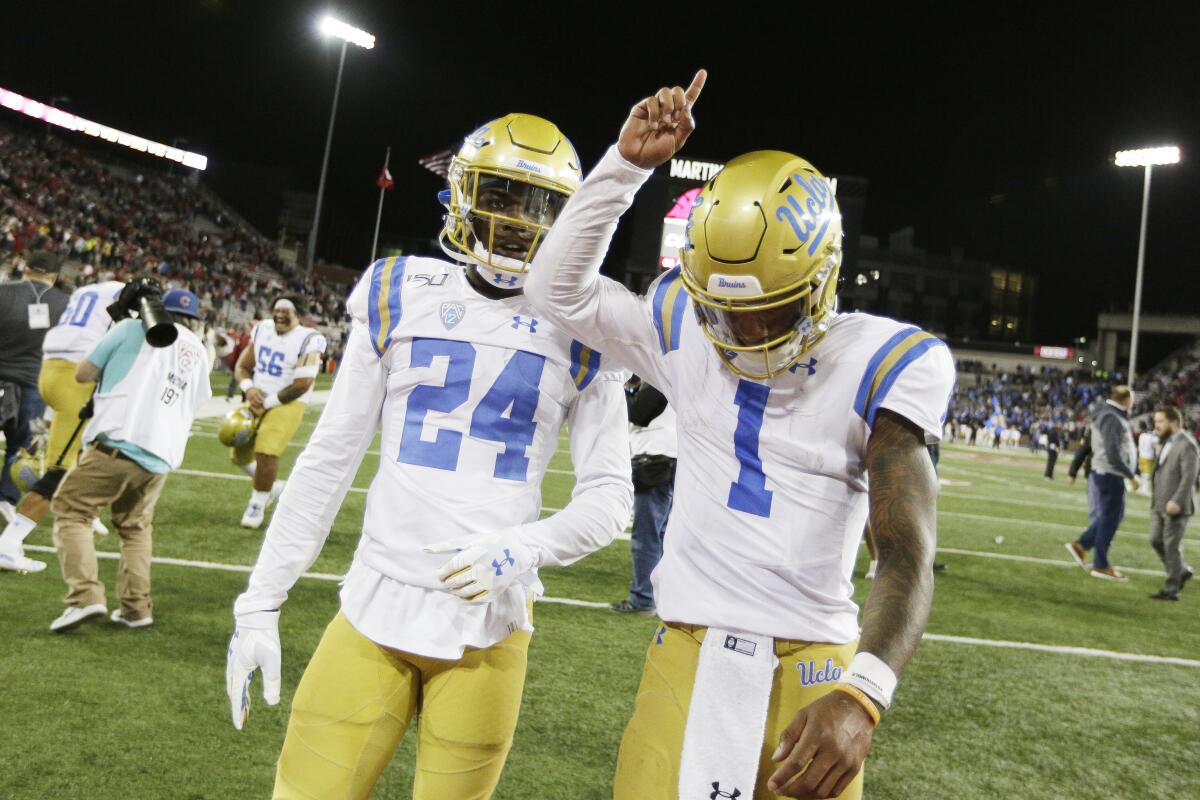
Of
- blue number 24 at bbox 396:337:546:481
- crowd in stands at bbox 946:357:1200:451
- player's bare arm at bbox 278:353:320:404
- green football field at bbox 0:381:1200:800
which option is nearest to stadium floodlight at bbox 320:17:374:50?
player's bare arm at bbox 278:353:320:404

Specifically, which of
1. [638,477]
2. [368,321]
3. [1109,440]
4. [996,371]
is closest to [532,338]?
[368,321]

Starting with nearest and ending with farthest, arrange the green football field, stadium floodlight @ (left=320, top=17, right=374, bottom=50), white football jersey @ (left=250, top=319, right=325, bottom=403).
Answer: the green football field, white football jersey @ (left=250, top=319, right=325, bottom=403), stadium floodlight @ (left=320, top=17, right=374, bottom=50)

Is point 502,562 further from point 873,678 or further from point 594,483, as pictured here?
point 873,678

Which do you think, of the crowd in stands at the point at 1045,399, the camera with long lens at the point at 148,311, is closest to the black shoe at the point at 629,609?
the camera with long lens at the point at 148,311

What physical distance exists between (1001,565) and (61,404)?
896cm

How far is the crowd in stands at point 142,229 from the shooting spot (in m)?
29.1

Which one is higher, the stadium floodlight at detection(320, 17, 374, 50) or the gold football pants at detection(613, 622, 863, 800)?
the stadium floodlight at detection(320, 17, 374, 50)

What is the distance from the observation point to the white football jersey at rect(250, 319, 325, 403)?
8055mm

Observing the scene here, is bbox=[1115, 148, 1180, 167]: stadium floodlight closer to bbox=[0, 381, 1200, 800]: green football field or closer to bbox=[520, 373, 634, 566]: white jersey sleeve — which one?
bbox=[0, 381, 1200, 800]: green football field

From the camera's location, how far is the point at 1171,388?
47.7 meters

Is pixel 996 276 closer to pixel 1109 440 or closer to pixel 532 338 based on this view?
pixel 1109 440

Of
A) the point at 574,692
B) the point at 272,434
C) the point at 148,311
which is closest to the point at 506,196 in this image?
the point at 574,692

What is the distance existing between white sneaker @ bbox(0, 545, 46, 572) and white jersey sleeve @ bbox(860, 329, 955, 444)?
18.9 feet

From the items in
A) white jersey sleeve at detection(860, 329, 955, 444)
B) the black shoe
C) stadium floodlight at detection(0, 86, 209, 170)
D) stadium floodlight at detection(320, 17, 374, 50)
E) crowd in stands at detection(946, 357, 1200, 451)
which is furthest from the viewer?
crowd in stands at detection(946, 357, 1200, 451)
